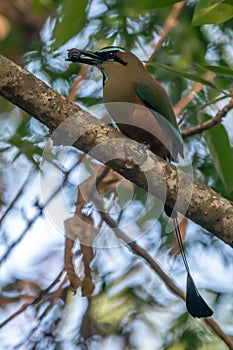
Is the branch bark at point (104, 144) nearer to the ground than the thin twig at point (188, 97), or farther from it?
farther from it

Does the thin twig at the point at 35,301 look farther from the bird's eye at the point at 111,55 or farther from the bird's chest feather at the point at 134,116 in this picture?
the bird's eye at the point at 111,55

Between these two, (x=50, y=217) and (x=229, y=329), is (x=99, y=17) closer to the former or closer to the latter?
(x=50, y=217)

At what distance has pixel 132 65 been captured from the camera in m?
2.69

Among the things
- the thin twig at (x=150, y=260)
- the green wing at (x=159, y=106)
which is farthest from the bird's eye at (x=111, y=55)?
the thin twig at (x=150, y=260)

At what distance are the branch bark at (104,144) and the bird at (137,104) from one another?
0.39 meters

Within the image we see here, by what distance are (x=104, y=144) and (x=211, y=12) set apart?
0.65 metres

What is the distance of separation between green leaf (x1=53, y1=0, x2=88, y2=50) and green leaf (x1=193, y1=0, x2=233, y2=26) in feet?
1.16

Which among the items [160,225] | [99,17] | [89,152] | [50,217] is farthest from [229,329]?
[99,17]

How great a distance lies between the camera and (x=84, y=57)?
259 centimetres

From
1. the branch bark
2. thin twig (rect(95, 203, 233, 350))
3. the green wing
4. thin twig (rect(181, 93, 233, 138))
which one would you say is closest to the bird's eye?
the green wing

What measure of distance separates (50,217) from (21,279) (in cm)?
31

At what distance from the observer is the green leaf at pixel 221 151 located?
2534 millimetres

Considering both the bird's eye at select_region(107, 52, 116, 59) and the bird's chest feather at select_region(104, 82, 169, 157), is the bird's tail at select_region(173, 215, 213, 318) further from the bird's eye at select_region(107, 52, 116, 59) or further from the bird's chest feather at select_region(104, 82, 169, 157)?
the bird's eye at select_region(107, 52, 116, 59)

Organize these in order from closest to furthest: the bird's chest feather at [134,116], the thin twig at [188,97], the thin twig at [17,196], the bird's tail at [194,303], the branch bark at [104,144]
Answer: the branch bark at [104,144], the bird's tail at [194,303], the bird's chest feather at [134,116], the thin twig at [17,196], the thin twig at [188,97]
